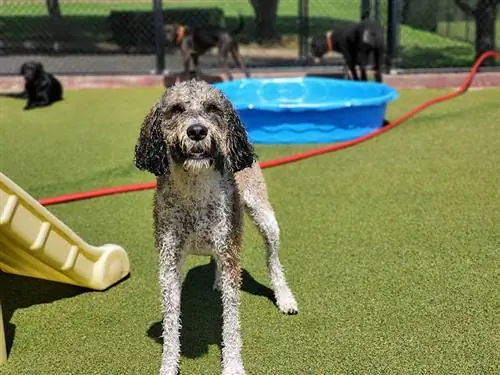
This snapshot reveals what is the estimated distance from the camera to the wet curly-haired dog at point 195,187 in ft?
8.80

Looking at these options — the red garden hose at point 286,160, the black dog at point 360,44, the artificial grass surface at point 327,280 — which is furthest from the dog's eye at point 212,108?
the black dog at point 360,44

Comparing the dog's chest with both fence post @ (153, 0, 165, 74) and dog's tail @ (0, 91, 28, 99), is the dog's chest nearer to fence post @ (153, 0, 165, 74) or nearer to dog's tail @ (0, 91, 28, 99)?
dog's tail @ (0, 91, 28, 99)

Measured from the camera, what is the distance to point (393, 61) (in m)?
12.0

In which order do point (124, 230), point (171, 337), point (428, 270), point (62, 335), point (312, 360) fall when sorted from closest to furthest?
point (171, 337) < point (312, 360) < point (62, 335) < point (428, 270) < point (124, 230)

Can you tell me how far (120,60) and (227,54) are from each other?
2988 mm

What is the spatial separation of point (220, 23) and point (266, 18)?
1.86 m

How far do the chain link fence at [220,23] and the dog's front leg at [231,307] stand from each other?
9607 mm

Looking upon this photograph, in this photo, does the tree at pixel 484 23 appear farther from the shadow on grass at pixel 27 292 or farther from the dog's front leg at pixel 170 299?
the dog's front leg at pixel 170 299

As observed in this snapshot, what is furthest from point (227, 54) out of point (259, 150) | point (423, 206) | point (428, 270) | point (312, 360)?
point (312, 360)

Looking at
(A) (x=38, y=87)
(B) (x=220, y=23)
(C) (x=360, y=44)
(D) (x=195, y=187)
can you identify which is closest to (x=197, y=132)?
(D) (x=195, y=187)

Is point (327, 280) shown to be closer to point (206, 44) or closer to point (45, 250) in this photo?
point (45, 250)

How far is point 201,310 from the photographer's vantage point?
3.93m

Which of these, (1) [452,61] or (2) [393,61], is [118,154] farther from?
(1) [452,61]

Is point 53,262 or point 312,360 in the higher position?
point 53,262
